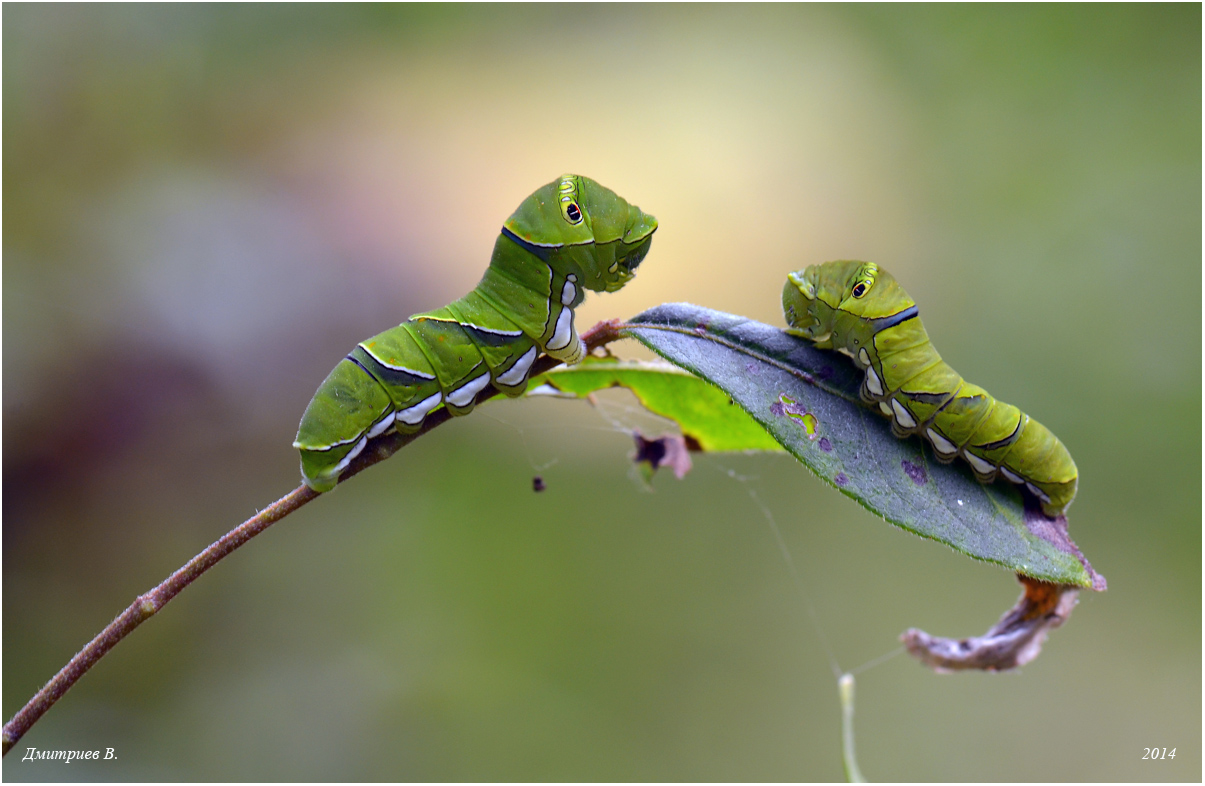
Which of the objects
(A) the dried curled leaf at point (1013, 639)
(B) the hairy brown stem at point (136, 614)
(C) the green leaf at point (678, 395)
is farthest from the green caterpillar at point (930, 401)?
(B) the hairy brown stem at point (136, 614)

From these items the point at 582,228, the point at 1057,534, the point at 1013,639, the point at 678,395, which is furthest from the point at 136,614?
the point at 1013,639

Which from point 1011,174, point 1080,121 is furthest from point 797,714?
point 1080,121

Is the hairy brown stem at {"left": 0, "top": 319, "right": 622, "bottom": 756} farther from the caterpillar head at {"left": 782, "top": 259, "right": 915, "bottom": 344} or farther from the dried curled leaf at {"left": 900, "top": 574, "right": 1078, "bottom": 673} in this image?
the dried curled leaf at {"left": 900, "top": 574, "right": 1078, "bottom": 673}

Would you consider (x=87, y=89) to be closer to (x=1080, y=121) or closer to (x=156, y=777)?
(x=156, y=777)

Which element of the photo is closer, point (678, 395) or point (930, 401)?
point (930, 401)

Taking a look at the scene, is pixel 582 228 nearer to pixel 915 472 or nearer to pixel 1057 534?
pixel 915 472
